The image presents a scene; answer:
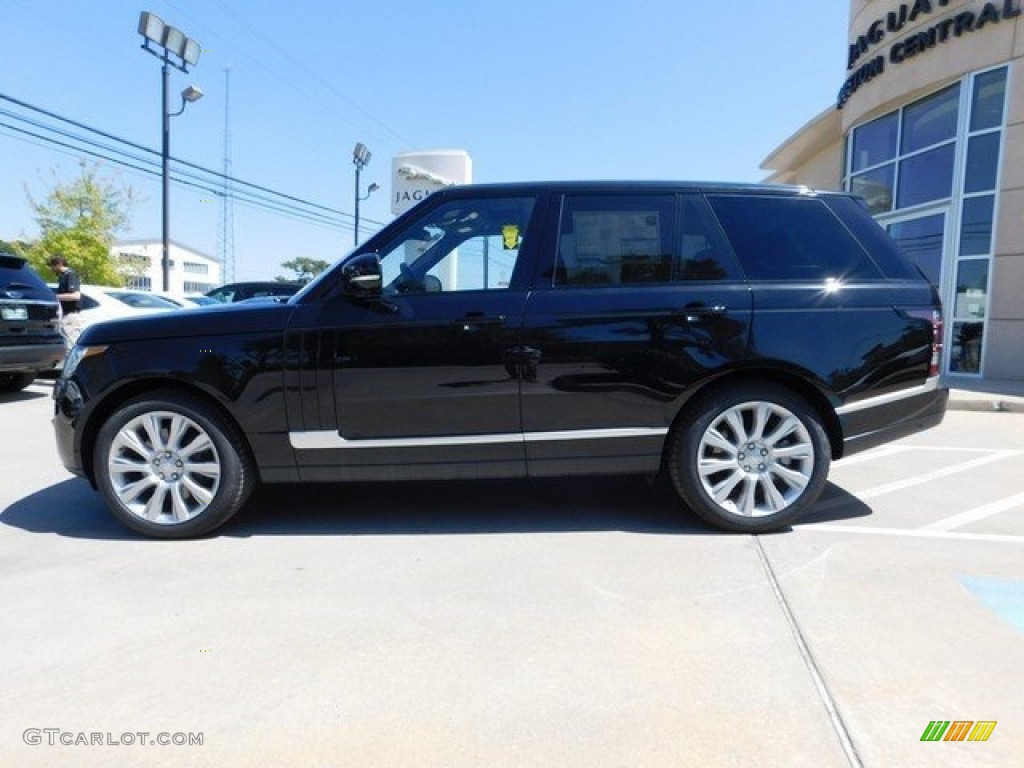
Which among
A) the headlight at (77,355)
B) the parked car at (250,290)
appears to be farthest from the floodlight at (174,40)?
the headlight at (77,355)

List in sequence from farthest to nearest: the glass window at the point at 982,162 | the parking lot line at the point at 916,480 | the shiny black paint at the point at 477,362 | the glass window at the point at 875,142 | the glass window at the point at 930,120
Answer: the glass window at the point at 875,142 → the glass window at the point at 930,120 → the glass window at the point at 982,162 → the parking lot line at the point at 916,480 → the shiny black paint at the point at 477,362

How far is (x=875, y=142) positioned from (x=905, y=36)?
81.5 inches

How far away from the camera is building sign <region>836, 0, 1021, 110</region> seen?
1095cm

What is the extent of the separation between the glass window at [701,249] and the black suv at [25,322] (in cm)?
782

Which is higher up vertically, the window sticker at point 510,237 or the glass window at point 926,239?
the glass window at point 926,239

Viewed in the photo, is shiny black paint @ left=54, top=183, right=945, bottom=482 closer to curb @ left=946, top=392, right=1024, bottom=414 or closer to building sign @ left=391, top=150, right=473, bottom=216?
curb @ left=946, top=392, right=1024, bottom=414

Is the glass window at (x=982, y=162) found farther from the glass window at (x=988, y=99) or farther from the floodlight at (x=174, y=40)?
the floodlight at (x=174, y=40)

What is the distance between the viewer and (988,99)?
1127cm

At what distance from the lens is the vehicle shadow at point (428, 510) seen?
3928 millimetres

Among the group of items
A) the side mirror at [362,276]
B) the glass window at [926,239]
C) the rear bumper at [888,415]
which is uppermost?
the glass window at [926,239]

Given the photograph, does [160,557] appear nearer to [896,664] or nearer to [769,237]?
[896,664]

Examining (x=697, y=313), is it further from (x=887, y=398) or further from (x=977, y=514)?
(x=977, y=514)

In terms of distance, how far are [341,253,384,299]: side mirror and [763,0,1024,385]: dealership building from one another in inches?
448

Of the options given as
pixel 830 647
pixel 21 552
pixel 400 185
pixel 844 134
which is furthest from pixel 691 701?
pixel 844 134
